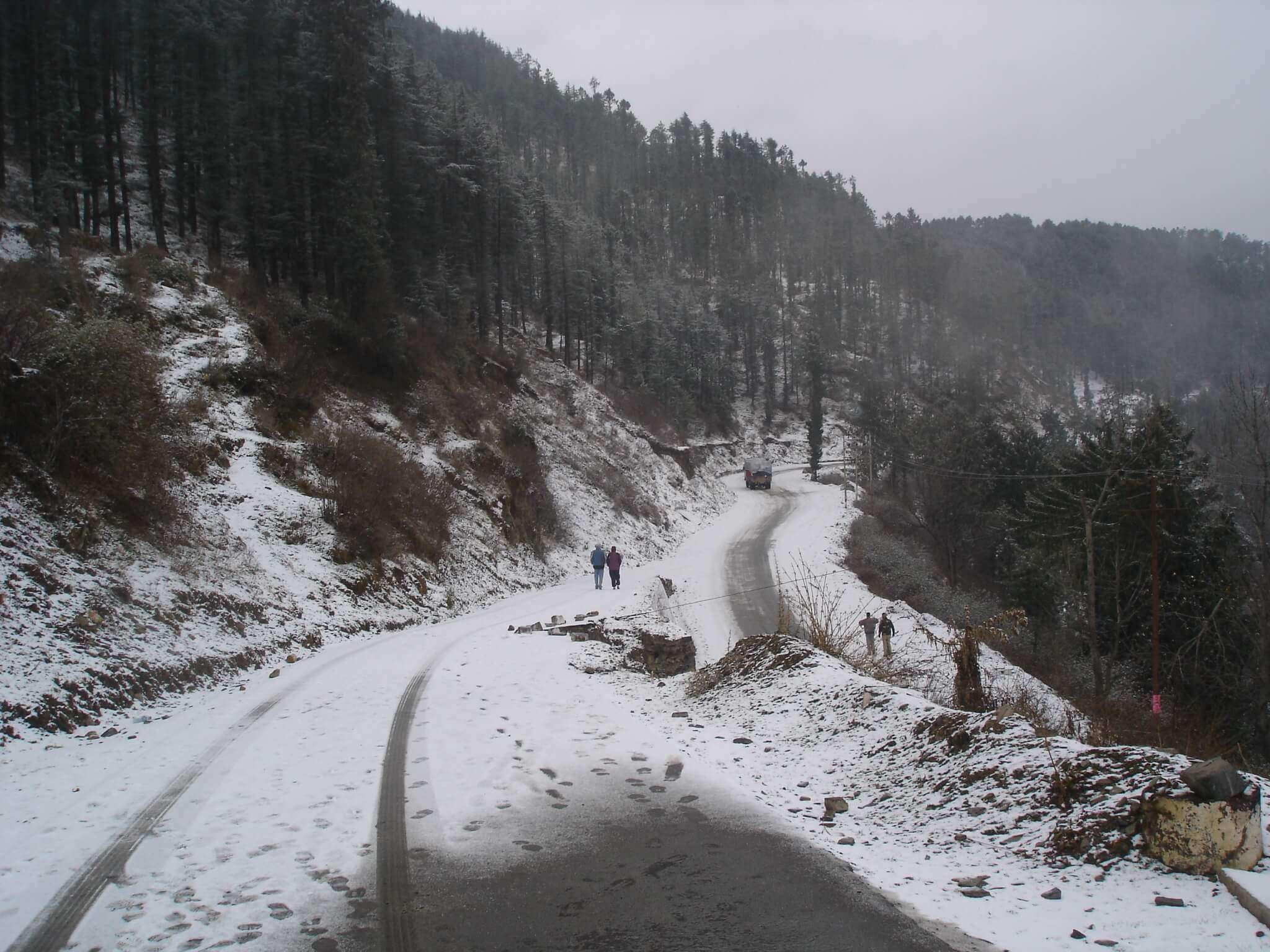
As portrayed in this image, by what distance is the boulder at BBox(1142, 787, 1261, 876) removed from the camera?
4.52 m

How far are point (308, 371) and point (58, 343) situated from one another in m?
13.6

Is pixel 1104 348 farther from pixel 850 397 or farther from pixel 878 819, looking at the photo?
pixel 878 819

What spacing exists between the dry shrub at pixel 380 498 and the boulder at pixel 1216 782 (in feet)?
61.9

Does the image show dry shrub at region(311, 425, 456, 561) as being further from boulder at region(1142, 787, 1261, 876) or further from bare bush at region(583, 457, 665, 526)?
boulder at region(1142, 787, 1261, 876)

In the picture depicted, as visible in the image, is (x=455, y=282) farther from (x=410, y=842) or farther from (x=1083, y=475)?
(x=410, y=842)

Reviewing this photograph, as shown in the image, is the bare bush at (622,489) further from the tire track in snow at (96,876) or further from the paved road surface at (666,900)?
the paved road surface at (666,900)

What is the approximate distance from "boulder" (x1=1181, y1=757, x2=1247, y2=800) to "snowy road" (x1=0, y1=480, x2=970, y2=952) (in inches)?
81.4

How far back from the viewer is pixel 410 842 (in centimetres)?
560

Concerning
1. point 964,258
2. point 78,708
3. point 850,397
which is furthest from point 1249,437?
point 964,258

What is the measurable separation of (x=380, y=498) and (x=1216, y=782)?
2126 centimetres

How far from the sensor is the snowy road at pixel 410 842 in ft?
14.3

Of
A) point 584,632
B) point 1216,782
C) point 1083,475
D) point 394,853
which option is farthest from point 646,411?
point 1216,782

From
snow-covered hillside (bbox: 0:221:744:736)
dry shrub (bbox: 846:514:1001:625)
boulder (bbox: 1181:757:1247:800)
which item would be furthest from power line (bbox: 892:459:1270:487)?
boulder (bbox: 1181:757:1247:800)

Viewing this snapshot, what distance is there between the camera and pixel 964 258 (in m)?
159
